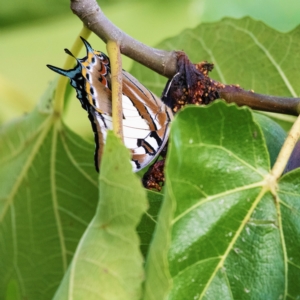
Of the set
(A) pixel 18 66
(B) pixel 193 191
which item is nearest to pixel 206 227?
(B) pixel 193 191

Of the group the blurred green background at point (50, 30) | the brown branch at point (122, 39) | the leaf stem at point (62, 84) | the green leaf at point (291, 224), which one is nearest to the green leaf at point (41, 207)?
the leaf stem at point (62, 84)

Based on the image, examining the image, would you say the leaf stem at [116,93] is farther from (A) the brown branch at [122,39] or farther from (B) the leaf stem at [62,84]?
(B) the leaf stem at [62,84]

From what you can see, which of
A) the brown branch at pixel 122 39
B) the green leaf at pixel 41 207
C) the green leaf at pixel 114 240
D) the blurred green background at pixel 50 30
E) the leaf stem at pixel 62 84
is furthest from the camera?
the blurred green background at pixel 50 30

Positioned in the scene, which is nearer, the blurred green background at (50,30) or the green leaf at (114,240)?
the green leaf at (114,240)

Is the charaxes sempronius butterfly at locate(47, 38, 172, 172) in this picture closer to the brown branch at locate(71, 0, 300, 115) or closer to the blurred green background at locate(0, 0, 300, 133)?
the brown branch at locate(71, 0, 300, 115)

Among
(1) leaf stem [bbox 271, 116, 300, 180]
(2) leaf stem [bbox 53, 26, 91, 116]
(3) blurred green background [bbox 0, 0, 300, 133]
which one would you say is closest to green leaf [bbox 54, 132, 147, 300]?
(1) leaf stem [bbox 271, 116, 300, 180]

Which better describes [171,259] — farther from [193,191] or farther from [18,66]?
[18,66]

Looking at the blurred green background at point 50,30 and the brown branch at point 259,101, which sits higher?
the blurred green background at point 50,30

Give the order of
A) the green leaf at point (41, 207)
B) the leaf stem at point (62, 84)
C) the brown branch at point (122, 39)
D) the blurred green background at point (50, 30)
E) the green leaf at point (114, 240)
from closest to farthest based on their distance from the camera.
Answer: the green leaf at point (114, 240)
the brown branch at point (122, 39)
the leaf stem at point (62, 84)
the green leaf at point (41, 207)
the blurred green background at point (50, 30)
